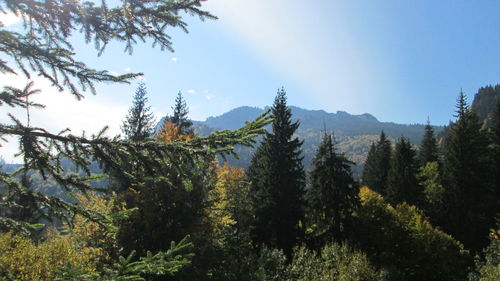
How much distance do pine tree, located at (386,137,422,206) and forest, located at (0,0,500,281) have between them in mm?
142

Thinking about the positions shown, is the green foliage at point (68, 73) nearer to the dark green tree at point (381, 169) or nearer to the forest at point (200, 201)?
the forest at point (200, 201)

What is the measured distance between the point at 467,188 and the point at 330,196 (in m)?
19.6

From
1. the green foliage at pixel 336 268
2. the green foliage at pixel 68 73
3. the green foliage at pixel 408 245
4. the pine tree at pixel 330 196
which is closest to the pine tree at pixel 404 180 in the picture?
the green foliage at pixel 408 245

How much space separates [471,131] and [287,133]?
23684 millimetres

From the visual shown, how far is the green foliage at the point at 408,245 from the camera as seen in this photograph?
70.1 feet

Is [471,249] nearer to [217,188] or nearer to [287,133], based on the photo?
[287,133]

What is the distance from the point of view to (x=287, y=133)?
26.6 m

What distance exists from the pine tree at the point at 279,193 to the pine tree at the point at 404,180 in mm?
16080

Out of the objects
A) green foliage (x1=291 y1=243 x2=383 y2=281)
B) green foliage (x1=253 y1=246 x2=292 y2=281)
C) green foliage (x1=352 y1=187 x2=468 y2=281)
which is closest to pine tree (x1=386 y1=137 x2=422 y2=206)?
green foliage (x1=352 y1=187 x2=468 y2=281)

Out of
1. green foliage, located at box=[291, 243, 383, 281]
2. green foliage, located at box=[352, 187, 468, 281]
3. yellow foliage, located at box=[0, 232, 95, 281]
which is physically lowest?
green foliage, located at box=[352, 187, 468, 281]

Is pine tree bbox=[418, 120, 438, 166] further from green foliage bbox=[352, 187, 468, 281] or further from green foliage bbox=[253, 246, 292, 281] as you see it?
green foliage bbox=[253, 246, 292, 281]

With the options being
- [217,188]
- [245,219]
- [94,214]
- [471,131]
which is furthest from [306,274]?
[471,131]

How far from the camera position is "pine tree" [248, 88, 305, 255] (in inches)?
928

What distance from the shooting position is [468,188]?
30.9 metres
